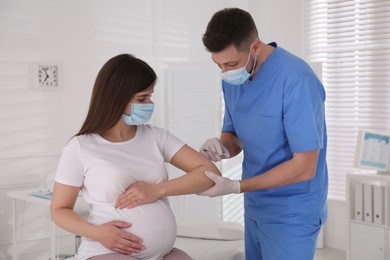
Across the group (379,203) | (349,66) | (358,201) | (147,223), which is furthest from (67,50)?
(147,223)

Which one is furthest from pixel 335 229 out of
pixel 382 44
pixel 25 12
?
pixel 25 12

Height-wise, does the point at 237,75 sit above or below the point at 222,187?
above

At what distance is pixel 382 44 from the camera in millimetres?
3717

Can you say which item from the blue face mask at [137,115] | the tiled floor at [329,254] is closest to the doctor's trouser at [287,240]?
the blue face mask at [137,115]

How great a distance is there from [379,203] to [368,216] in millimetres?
125

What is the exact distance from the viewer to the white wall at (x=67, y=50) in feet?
12.8

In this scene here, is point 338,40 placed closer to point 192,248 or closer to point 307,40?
point 307,40

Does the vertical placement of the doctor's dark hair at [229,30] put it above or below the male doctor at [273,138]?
above

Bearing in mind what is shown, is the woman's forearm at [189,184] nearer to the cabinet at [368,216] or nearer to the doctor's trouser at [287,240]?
the doctor's trouser at [287,240]

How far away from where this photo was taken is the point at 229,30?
5.29 ft

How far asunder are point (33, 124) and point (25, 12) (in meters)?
0.85

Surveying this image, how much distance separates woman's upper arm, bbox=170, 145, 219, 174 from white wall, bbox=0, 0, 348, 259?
2.60 meters

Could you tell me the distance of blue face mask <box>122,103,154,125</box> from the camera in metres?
1.56

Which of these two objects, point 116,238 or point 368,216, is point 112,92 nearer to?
point 116,238
